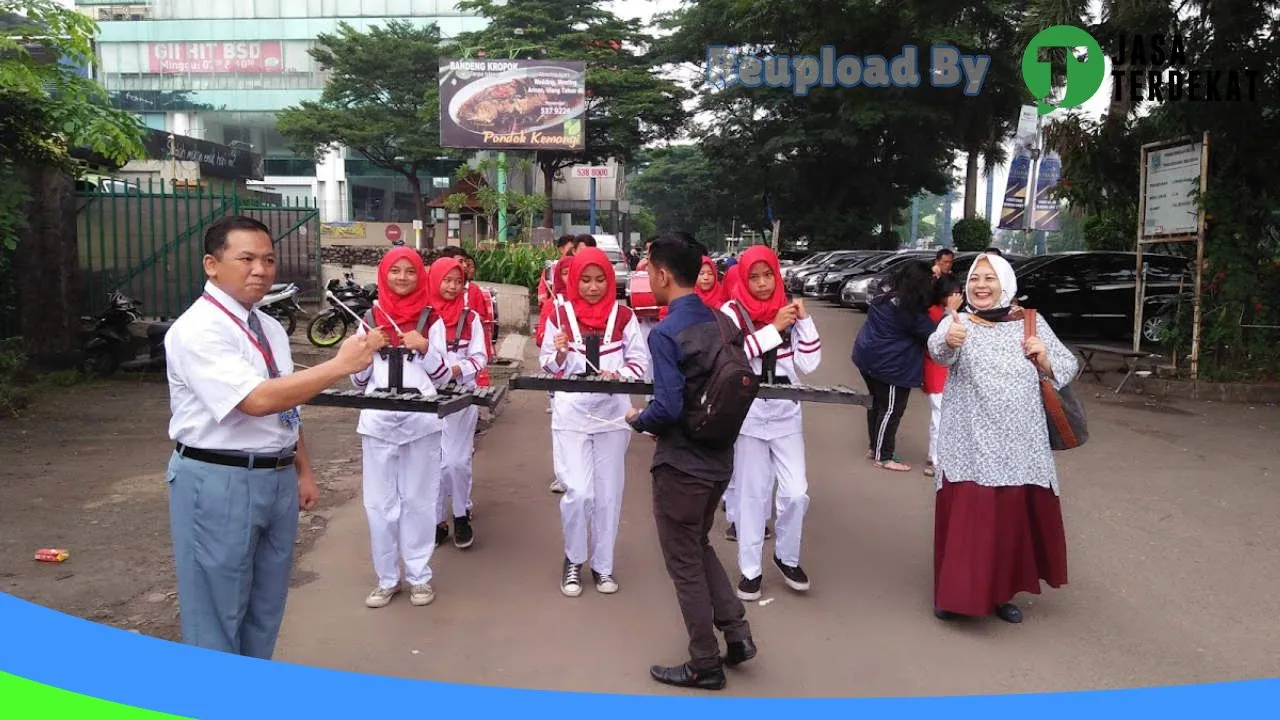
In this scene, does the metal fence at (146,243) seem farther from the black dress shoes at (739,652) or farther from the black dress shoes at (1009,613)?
the black dress shoes at (1009,613)

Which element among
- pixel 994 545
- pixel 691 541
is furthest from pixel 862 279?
pixel 691 541

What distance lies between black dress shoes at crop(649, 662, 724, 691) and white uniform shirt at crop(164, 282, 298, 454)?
65.5 inches

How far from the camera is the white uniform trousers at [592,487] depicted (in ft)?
15.0

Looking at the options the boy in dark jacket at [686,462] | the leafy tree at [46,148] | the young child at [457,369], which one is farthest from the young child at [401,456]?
the leafy tree at [46,148]

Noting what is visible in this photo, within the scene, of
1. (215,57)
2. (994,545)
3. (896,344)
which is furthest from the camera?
(215,57)

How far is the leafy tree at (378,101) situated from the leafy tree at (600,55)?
6274mm

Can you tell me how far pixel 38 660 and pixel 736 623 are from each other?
2288 millimetres

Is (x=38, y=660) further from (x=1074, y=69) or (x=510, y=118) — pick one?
(x=510, y=118)

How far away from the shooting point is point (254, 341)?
2863 millimetres

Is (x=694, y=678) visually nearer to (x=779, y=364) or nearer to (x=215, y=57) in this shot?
(x=779, y=364)

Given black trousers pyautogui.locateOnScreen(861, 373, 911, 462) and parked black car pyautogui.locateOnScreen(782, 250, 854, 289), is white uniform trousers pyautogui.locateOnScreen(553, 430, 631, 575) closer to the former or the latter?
black trousers pyautogui.locateOnScreen(861, 373, 911, 462)

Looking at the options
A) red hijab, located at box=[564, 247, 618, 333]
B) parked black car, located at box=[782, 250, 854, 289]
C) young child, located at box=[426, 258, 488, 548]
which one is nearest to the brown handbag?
red hijab, located at box=[564, 247, 618, 333]

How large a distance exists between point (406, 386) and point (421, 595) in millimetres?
964

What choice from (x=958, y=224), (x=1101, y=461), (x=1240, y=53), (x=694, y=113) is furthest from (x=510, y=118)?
(x=1101, y=461)
